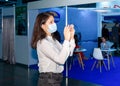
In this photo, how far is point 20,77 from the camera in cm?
723

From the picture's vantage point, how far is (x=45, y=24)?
2.14 metres

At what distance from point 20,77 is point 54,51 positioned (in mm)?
5403

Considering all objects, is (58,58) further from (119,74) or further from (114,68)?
(114,68)

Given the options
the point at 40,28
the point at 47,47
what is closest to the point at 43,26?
the point at 40,28

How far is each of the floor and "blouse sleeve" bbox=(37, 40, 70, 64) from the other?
4239mm

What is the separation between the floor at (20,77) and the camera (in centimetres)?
634

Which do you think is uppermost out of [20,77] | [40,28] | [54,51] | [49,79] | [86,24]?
[86,24]

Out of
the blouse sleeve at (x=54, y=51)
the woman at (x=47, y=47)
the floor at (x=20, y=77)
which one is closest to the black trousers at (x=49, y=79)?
the woman at (x=47, y=47)

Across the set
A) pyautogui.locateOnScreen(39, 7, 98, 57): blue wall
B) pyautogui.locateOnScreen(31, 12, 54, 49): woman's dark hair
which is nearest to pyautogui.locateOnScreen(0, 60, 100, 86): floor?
pyautogui.locateOnScreen(39, 7, 98, 57): blue wall

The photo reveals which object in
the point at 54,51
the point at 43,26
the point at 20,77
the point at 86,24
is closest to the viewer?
the point at 54,51

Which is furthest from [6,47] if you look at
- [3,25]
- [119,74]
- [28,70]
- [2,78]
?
[119,74]

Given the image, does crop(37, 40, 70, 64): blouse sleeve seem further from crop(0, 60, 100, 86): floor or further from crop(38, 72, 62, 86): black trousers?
crop(0, 60, 100, 86): floor

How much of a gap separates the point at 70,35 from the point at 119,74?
19.0 ft

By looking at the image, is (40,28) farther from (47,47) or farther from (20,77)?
(20,77)
